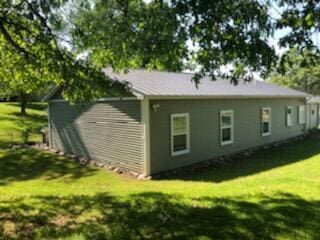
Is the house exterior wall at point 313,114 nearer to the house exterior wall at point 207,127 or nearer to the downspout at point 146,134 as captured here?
the house exterior wall at point 207,127

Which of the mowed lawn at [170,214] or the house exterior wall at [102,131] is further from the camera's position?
the house exterior wall at [102,131]

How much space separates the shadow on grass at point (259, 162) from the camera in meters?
12.7

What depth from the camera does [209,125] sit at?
592 inches

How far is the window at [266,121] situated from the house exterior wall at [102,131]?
28.3 ft

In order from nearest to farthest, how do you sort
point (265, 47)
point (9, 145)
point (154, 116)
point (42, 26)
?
point (265, 47)
point (42, 26)
point (154, 116)
point (9, 145)

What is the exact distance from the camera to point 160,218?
5637mm

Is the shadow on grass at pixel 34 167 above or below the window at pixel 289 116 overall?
below

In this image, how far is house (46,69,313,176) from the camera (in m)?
12.6

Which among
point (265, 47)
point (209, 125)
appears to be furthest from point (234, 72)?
point (209, 125)

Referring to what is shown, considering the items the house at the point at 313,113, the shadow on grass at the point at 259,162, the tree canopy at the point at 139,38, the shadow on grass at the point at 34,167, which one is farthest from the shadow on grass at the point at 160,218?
the house at the point at 313,113

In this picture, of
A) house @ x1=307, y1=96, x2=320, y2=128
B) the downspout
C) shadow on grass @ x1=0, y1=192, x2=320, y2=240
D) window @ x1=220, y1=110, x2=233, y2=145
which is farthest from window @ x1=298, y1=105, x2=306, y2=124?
shadow on grass @ x1=0, y1=192, x2=320, y2=240

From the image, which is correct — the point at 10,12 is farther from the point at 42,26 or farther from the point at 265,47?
the point at 265,47

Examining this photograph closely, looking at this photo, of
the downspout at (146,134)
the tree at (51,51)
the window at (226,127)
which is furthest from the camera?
the window at (226,127)

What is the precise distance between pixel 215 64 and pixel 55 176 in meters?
9.36
